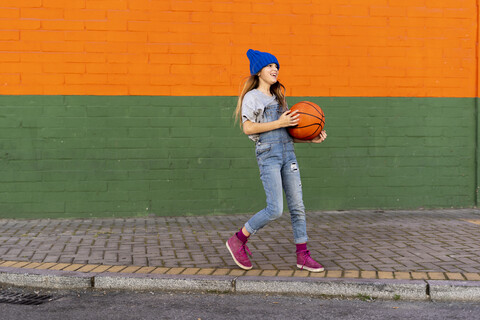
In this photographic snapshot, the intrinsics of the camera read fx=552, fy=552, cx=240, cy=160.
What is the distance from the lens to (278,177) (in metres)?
5.04

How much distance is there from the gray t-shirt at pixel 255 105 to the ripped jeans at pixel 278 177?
0.18m

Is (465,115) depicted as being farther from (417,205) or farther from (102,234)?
(102,234)

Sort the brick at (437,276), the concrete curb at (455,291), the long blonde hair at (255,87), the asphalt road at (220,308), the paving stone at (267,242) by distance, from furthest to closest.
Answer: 1. the paving stone at (267,242)
2. the long blonde hair at (255,87)
3. the brick at (437,276)
4. the concrete curb at (455,291)
5. the asphalt road at (220,308)

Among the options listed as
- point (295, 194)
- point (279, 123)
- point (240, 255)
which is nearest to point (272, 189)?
point (295, 194)

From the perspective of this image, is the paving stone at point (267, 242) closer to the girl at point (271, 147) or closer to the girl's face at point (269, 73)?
the girl at point (271, 147)

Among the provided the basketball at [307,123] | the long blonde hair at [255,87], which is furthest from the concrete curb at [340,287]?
the long blonde hair at [255,87]

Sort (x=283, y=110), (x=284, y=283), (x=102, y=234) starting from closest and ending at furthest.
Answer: (x=284, y=283)
(x=283, y=110)
(x=102, y=234)

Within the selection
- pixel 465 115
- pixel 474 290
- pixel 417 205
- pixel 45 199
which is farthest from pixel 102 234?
pixel 465 115

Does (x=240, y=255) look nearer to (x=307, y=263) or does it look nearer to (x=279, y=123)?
(x=307, y=263)

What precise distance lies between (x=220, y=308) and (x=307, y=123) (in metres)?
1.79

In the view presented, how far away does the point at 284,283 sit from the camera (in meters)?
4.81

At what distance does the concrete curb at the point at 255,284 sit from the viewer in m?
4.67

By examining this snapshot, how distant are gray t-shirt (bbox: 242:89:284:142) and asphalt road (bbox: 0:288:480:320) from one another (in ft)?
5.05

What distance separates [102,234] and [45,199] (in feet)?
5.38
